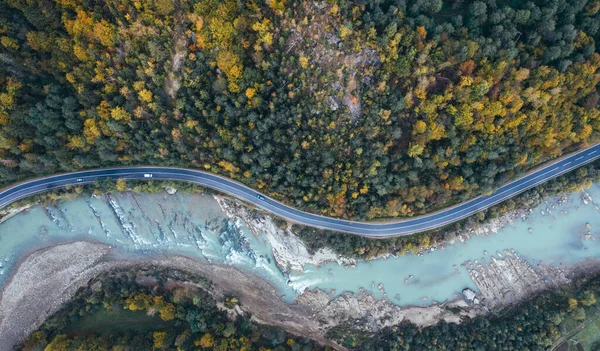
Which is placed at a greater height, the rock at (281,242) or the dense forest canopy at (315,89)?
the dense forest canopy at (315,89)

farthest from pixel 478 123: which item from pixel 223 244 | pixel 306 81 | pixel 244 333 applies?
pixel 244 333

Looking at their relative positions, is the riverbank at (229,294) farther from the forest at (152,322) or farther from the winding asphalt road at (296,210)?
the winding asphalt road at (296,210)

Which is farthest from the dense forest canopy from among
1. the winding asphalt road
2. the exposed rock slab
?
the exposed rock slab

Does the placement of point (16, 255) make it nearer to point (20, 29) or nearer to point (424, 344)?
point (20, 29)

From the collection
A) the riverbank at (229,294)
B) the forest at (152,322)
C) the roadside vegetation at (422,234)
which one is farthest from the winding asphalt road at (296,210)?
the forest at (152,322)

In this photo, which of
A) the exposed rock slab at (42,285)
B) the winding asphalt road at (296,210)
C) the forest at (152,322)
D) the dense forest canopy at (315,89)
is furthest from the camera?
the exposed rock slab at (42,285)

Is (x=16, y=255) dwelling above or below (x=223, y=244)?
below

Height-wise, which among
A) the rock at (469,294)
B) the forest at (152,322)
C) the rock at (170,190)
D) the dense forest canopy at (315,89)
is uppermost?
the dense forest canopy at (315,89)
